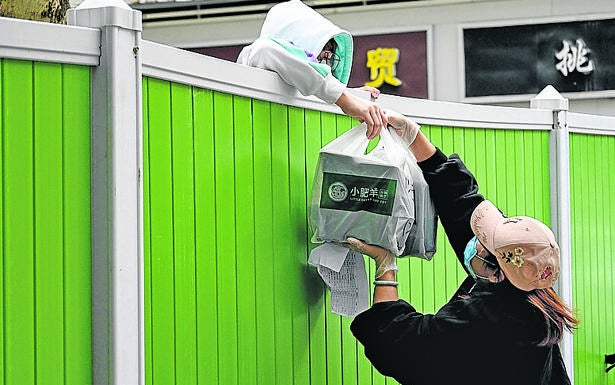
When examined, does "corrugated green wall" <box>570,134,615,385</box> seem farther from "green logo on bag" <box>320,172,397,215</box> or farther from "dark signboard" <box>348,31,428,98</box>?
"dark signboard" <box>348,31,428,98</box>

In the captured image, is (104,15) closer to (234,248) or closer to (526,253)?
(234,248)

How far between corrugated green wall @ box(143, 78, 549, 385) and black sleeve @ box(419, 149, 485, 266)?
318 mm

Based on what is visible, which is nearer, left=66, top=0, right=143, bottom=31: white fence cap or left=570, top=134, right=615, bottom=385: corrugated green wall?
left=66, top=0, right=143, bottom=31: white fence cap

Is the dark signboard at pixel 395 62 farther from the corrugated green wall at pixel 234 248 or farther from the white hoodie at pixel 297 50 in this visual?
the white hoodie at pixel 297 50

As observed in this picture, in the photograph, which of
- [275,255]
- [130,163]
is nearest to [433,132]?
[275,255]

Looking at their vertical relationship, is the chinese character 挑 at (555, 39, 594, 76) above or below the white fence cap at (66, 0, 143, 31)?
above

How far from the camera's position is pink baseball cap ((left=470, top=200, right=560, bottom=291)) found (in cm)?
286

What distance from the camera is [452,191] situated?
3.34 meters

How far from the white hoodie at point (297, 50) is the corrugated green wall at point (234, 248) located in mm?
105

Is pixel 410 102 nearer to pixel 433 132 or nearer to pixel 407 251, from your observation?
pixel 433 132

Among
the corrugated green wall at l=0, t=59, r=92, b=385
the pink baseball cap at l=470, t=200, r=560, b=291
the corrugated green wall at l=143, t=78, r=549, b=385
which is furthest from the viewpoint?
the pink baseball cap at l=470, t=200, r=560, b=291

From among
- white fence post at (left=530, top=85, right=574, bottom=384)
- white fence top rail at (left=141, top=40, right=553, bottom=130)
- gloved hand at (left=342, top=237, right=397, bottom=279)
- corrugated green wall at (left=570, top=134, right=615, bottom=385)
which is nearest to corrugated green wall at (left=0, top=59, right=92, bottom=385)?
white fence top rail at (left=141, top=40, right=553, bottom=130)

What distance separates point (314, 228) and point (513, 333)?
0.64 metres

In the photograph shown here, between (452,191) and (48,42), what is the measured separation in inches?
59.5
